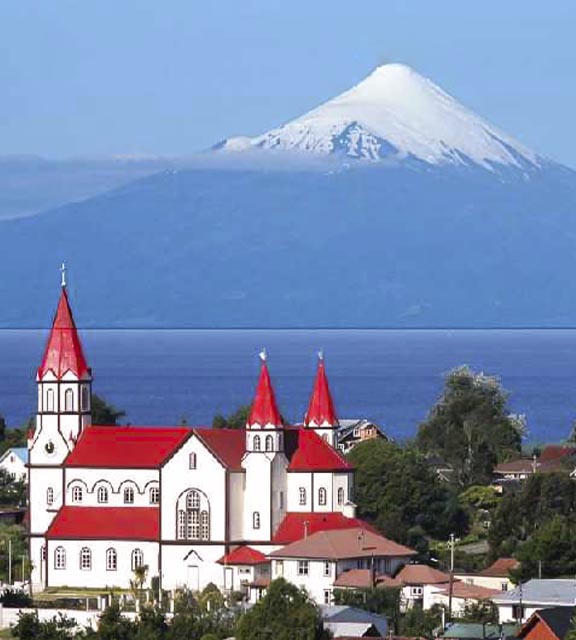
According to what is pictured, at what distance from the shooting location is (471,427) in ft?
313

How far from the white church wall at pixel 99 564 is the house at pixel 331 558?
14.6 feet

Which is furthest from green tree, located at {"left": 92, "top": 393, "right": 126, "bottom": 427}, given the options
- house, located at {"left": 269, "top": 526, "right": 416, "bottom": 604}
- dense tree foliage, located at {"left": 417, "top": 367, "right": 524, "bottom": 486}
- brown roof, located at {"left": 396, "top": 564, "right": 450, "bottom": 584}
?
brown roof, located at {"left": 396, "top": 564, "right": 450, "bottom": 584}

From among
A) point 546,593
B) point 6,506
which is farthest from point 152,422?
point 546,593

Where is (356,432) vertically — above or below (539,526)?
above

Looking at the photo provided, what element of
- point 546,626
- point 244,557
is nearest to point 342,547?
point 244,557

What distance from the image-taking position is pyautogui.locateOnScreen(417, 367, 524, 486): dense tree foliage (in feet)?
306

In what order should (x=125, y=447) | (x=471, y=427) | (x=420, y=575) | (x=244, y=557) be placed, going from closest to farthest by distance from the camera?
(x=420, y=575) → (x=244, y=557) → (x=125, y=447) → (x=471, y=427)

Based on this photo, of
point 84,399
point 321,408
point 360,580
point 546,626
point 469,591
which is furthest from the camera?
point 84,399

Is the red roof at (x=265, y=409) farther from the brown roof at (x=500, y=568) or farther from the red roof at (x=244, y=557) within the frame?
the brown roof at (x=500, y=568)

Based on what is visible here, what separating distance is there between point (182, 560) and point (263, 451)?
358cm

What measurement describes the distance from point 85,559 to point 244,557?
16.0 ft

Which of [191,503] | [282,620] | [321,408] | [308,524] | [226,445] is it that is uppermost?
[321,408]

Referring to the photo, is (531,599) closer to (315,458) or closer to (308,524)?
(308,524)

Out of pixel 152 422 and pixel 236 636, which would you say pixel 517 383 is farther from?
pixel 236 636
